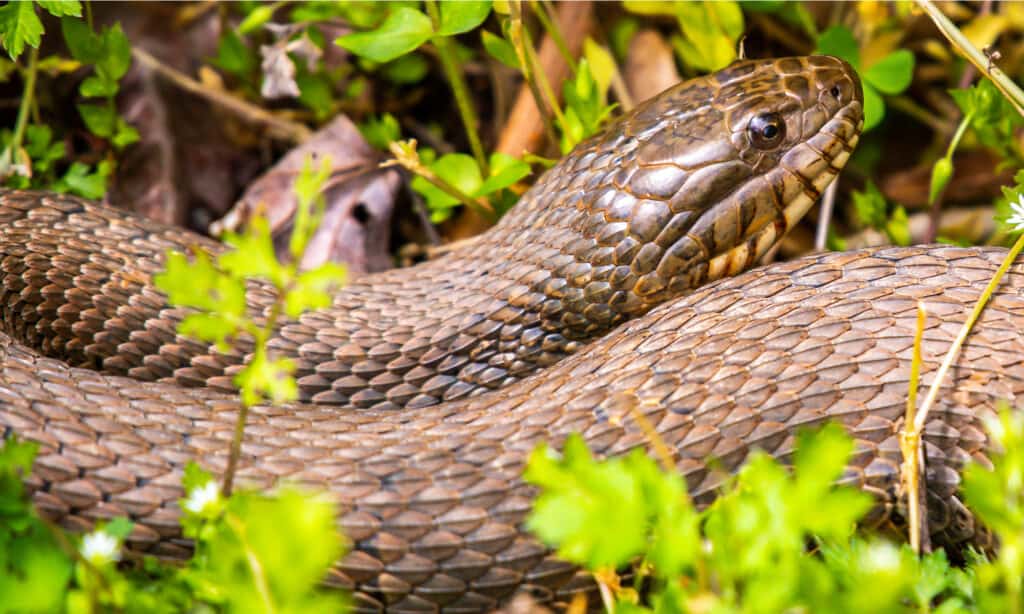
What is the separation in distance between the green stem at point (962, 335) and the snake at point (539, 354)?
0.13ft

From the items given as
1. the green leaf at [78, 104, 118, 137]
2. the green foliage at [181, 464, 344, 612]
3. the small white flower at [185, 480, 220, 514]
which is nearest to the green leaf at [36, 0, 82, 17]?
the green leaf at [78, 104, 118, 137]

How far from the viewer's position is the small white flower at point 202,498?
2.72 m

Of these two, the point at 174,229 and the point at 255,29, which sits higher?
the point at 255,29

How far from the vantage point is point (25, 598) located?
2.15m

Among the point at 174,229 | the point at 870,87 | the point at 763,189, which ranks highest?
the point at 174,229

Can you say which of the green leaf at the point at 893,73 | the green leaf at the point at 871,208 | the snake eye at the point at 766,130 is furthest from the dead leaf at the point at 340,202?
the green leaf at the point at 893,73

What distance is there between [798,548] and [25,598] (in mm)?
1606

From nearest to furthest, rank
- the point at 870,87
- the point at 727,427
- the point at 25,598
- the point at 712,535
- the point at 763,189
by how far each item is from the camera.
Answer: the point at 25,598 < the point at 712,535 < the point at 727,427 < the point at 763,189 < the point at 870,87

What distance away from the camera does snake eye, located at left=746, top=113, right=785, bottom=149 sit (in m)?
3.90

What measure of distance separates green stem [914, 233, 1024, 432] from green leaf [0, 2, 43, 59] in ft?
10.5

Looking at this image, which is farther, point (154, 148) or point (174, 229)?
point (154, 148)

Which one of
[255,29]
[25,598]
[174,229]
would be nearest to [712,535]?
[25,598]

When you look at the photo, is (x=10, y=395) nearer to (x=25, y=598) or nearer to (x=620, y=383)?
(x=25, y=598)

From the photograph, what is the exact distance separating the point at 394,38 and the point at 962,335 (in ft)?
7.66
